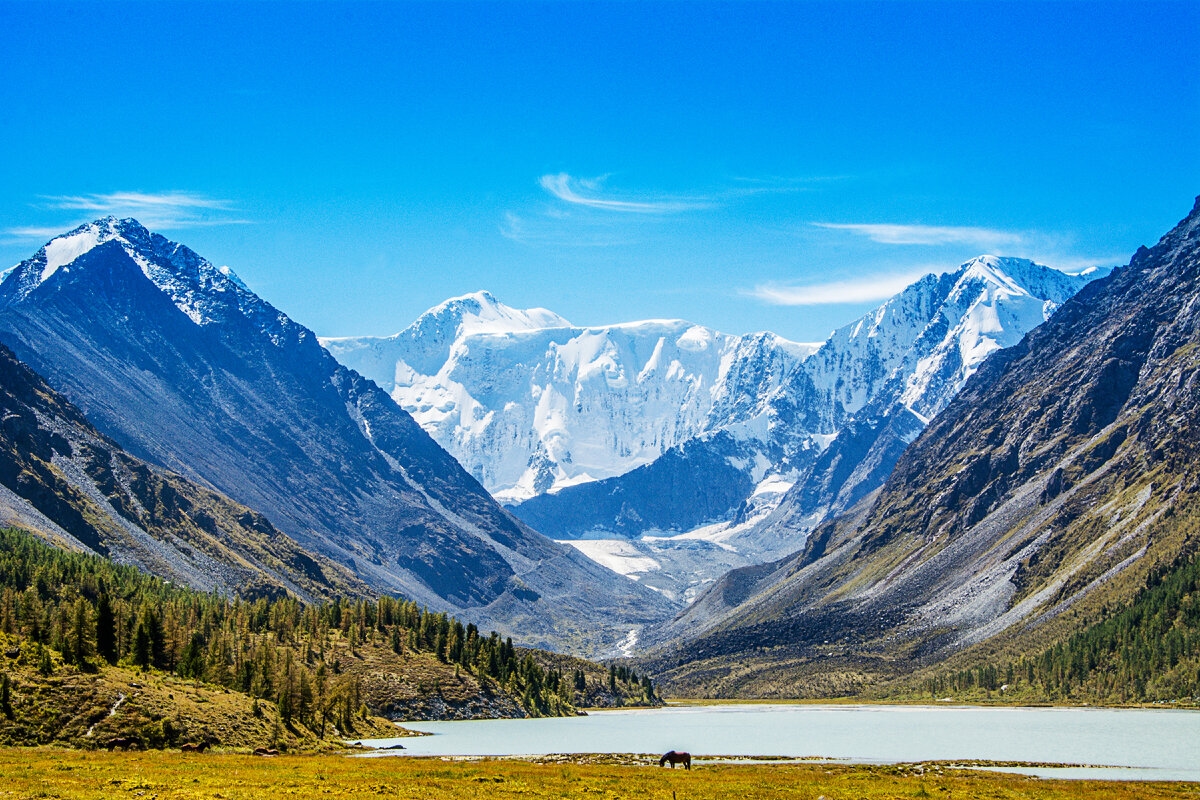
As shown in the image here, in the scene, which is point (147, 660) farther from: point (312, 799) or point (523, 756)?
point (312, 799)

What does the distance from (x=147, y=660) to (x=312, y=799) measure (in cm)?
5538

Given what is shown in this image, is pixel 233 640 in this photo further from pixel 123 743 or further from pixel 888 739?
pixel 888 739

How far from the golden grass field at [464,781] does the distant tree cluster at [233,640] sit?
20618 millimetres

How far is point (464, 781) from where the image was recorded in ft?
259

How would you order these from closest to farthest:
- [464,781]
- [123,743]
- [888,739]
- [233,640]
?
[464,781] → [123,743] → [888,739] → [233,640]

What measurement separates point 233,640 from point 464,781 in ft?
304

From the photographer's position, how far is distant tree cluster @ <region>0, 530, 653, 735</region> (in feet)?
356

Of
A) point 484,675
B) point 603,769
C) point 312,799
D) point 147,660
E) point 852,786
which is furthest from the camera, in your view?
point 484,675

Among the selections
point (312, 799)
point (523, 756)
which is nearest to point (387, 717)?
point (523, 756)

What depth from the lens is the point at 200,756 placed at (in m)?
86.4

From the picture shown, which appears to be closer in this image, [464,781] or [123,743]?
[464,781]

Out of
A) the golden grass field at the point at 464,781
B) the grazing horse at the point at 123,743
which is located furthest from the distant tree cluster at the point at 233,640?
the golden grass field at the point at 464,781

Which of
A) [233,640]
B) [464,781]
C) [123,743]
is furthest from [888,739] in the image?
[123,743]

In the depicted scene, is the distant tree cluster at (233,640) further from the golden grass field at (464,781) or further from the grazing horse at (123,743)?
the golden grass field at (464,781)
